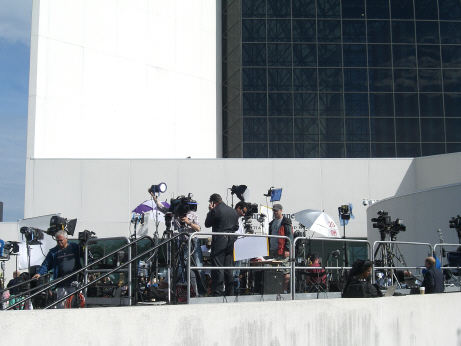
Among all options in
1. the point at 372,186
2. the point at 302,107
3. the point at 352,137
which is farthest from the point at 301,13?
the point at 372,186

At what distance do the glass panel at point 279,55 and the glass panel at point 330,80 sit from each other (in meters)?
2.21

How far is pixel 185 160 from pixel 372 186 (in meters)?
9.22

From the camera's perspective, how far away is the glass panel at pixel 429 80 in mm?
36125

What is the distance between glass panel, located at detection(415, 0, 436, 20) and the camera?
36250 mm

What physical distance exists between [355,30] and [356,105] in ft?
15.6

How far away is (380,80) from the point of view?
3584 cm

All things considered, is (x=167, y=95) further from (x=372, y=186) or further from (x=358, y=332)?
(x=358, y=332)

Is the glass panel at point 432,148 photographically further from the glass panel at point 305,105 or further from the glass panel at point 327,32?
the glass panel at point 327,32

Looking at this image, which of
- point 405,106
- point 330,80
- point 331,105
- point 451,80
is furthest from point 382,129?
point 451,80

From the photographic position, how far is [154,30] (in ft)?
113

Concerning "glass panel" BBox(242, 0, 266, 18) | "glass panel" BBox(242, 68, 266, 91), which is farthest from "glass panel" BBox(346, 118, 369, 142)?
"glass panel" BBox(242, 0, 266, 18)

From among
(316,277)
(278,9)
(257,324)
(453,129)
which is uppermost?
(278,9)

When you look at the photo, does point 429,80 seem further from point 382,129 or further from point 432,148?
point 382,129

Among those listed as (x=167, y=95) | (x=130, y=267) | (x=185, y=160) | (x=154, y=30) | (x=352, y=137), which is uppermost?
(x=154, y=30)
